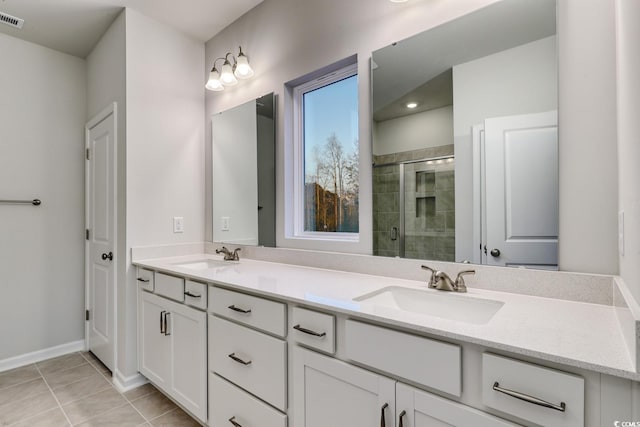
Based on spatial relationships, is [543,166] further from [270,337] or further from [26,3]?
[26,3]

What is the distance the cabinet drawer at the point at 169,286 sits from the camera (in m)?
1.77

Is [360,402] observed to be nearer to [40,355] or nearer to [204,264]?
[204,264]

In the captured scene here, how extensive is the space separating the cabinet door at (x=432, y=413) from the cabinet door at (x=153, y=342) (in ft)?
4.79

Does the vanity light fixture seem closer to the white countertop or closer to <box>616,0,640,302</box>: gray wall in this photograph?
the white countertop

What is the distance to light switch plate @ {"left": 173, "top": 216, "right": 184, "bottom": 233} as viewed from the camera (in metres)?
2.44

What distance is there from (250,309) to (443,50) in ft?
4.65

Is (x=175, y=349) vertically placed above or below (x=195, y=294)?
below

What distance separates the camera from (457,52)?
139 centimetres

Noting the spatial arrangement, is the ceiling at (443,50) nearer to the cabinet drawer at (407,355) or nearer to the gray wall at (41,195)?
the cabinet drawer at (407,355)

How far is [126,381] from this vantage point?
7.07 ft

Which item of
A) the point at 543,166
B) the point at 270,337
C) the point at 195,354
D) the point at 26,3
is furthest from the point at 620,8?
the point at 26,3

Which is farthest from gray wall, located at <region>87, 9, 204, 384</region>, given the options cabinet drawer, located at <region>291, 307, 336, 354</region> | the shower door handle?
the shower door handle

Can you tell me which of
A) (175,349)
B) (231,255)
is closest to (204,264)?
(231,255)

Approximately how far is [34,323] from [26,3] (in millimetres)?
2366
